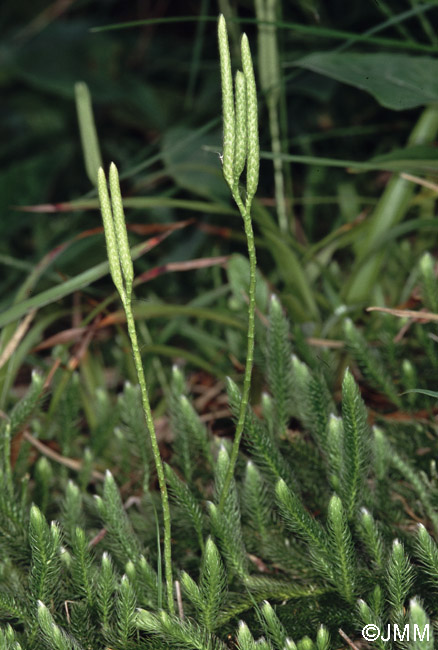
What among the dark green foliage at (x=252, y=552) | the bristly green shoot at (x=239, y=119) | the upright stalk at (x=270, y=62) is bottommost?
the dark green foliage at (x=252, y=552)

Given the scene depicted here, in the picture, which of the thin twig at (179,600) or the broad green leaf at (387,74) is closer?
the thin twig at (179,600)

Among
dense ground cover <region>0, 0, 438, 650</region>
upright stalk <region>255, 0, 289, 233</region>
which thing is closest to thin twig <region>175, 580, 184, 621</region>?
dense ground cover <region>0, 0, 438, 650</region>

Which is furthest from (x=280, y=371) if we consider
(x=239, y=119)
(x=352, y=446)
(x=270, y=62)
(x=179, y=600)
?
(x=270, y=62)

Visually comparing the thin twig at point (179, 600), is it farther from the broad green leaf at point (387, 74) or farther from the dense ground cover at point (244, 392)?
the broad green leaf at point (387, 74)

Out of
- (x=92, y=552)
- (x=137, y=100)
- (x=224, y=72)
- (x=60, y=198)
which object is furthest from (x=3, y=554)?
(x=137, y=100)

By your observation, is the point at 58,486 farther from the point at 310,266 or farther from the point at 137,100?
the point at 137,100

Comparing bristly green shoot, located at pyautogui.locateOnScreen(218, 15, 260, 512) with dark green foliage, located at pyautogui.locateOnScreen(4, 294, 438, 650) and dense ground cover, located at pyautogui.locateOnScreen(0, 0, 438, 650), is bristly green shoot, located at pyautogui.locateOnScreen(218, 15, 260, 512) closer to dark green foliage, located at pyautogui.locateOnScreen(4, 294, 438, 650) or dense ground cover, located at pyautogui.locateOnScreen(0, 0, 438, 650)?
dense ground cover, located at pyautogui.locateOnScreen(0, 0, 438, 650)

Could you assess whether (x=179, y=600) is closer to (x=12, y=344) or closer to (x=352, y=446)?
(x=352, y=446)

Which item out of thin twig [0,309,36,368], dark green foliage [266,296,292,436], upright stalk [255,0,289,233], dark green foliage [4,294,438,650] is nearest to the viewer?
dark green foliage [4,294,438,650]

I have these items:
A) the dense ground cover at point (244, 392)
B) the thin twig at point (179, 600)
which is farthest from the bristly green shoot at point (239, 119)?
the thin twig at point (179, 600)
